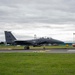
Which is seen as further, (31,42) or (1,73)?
(31,42)

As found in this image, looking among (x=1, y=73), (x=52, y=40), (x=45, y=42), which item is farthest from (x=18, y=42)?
(x=1, y=73)

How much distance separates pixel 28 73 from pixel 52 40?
65059mm

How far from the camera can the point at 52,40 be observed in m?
77.4

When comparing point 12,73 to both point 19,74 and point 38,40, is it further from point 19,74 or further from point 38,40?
point 38,40

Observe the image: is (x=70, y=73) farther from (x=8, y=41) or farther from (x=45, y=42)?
(x=8, y=41)

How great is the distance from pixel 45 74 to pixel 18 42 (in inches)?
2237

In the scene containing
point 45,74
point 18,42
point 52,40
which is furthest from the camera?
point 52,40

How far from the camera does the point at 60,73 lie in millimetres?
12438

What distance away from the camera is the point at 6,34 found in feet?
267

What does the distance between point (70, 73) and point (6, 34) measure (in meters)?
70.1

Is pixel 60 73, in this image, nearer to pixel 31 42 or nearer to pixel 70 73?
pixel 70 73

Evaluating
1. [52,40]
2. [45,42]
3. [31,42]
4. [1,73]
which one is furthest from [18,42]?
[1,73]

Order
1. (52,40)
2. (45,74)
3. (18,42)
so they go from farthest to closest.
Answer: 1. (52,40)
2. (18,42)
3. (45,74)

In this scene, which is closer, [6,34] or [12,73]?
[12,73]
